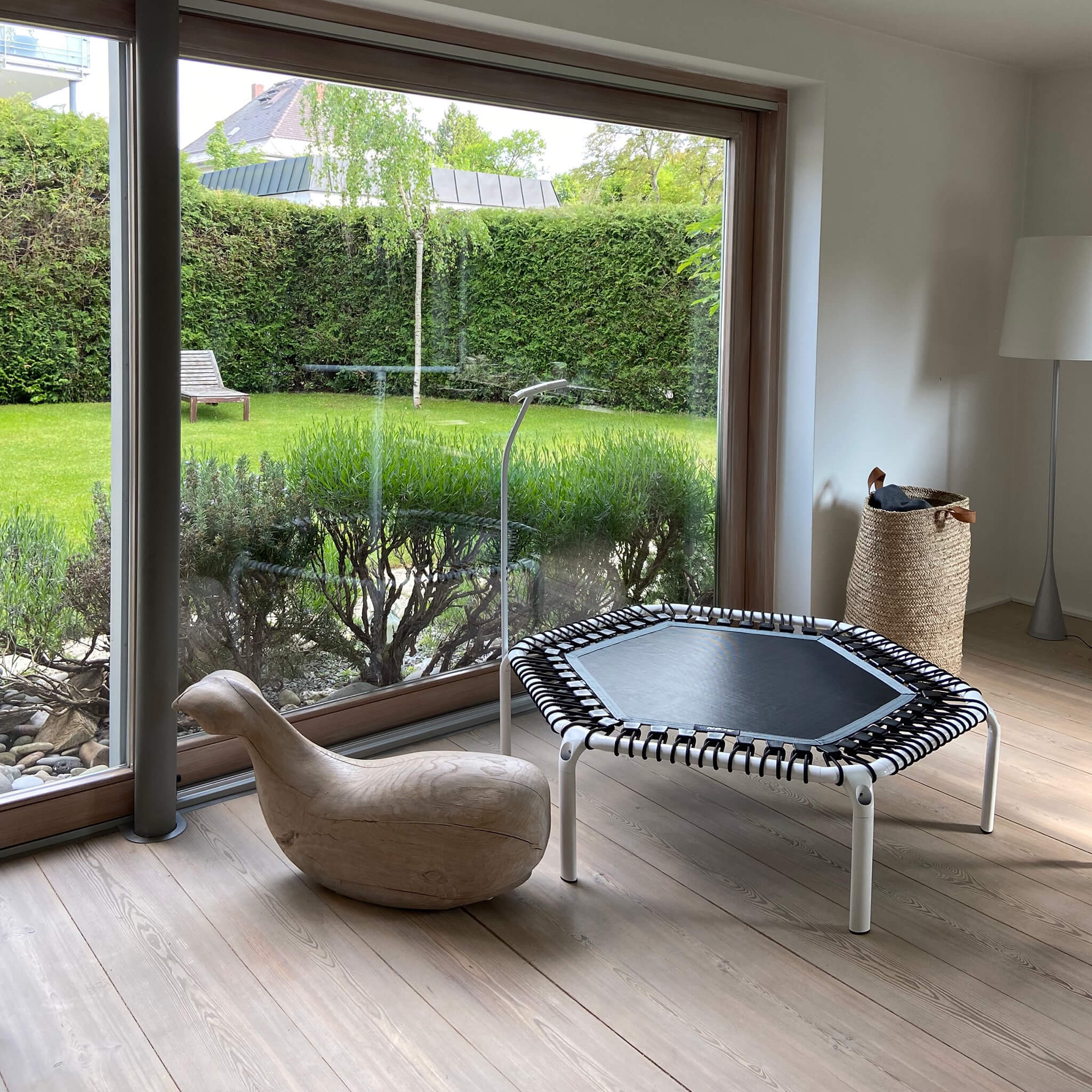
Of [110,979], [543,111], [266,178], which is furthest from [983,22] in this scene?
[110,979]

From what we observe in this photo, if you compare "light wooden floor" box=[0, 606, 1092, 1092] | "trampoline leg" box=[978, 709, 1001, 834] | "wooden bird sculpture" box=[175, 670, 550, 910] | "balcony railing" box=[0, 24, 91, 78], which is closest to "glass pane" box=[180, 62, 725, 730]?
"balcony railing" box=[0, 24, 91, 78]

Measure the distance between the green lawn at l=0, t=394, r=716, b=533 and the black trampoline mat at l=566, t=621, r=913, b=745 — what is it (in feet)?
2.65

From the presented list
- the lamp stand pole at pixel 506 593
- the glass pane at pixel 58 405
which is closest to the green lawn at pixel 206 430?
the glass pane at pixel 58 405

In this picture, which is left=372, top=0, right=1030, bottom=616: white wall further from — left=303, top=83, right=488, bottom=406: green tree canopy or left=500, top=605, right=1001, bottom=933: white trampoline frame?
left=500, top=605, right=1001, bottom=933: white trampoline frame

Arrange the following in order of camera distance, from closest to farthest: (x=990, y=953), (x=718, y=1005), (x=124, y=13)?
(x=718, y=1005), (x=990, y=953), (x=124, y=13)

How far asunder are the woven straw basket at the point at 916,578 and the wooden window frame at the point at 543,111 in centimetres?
39

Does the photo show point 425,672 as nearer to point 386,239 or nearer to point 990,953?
point 386,239

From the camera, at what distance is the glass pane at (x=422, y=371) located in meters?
2.76

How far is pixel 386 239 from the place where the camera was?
299 cm

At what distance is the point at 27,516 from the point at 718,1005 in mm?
1866

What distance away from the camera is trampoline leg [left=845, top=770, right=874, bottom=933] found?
2172mm

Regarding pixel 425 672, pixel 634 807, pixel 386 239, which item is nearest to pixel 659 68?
pixel 386 239

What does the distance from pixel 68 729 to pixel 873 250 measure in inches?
122

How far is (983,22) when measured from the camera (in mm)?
3602
